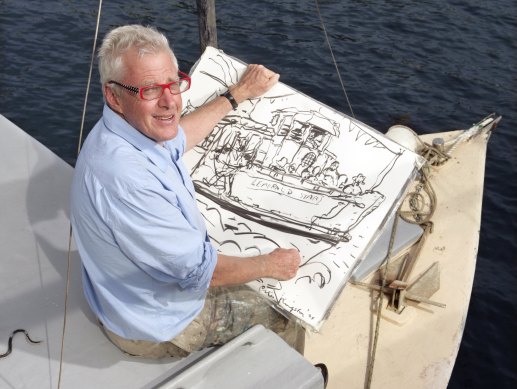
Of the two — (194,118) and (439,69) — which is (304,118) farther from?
(439,69)

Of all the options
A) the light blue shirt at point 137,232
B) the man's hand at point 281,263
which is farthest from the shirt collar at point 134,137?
the man's hand at point 281,263

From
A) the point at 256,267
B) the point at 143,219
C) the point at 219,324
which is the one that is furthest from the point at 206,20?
the point at 143,219

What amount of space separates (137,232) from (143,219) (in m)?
0.05

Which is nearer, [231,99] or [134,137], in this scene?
[134,137]

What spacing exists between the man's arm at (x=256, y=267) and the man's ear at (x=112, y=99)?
29.0 inches

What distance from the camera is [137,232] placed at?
95.0 inches

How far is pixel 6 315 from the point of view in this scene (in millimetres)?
3186

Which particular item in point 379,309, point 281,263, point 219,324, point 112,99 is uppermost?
point 112,99

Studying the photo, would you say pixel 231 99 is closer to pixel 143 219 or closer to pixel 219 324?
pixel 219 324

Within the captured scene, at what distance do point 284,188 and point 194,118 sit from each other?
645mm

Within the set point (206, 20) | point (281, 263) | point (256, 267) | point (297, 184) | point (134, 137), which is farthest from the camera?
point (206, 20)

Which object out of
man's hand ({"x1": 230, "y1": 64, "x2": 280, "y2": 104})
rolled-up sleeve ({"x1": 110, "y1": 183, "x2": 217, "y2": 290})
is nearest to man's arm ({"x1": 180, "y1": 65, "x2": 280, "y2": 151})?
man's hand ({"x1": 230, "y1": 64, "x2": 280, "y2": 104})

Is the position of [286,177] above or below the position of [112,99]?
below

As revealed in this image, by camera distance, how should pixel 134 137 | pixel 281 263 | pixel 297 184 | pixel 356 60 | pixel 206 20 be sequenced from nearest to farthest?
pixel 134 137 → pixel 281 263 → pixel 297 184 → pixel 206 20 → pixel 356 60
